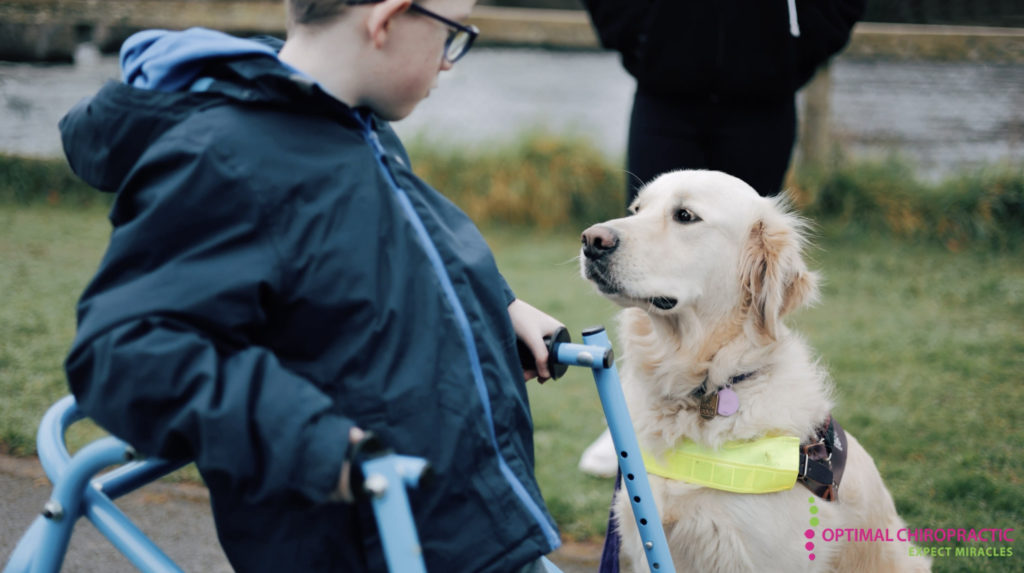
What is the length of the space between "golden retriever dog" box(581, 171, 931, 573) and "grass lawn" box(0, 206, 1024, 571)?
0.92 metres

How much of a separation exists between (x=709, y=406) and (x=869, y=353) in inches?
122

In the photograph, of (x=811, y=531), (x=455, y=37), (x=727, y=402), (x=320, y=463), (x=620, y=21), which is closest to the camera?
(x=320, y=463)

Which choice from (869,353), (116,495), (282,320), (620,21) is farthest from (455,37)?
(869,353)

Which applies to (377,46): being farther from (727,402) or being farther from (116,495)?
(727,402)

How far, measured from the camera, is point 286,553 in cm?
149

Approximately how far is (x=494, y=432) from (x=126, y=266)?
70 centimetres

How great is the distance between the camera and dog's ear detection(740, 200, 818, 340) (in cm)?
243

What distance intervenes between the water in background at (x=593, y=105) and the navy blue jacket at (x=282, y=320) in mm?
6617

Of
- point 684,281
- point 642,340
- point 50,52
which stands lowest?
point 50,52

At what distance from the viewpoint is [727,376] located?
2.43 m

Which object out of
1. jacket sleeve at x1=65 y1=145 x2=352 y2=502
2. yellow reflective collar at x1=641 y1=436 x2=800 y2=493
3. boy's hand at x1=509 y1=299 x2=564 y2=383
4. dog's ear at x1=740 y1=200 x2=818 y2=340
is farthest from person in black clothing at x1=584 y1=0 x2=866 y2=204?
jacket sleeve at x1=65 y1=145 x2=352 y2=502

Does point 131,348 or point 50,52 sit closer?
point 131,348

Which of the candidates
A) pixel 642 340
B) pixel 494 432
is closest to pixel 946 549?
pixel 642 340

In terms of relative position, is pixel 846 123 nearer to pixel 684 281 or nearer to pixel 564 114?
pixel 564 114
